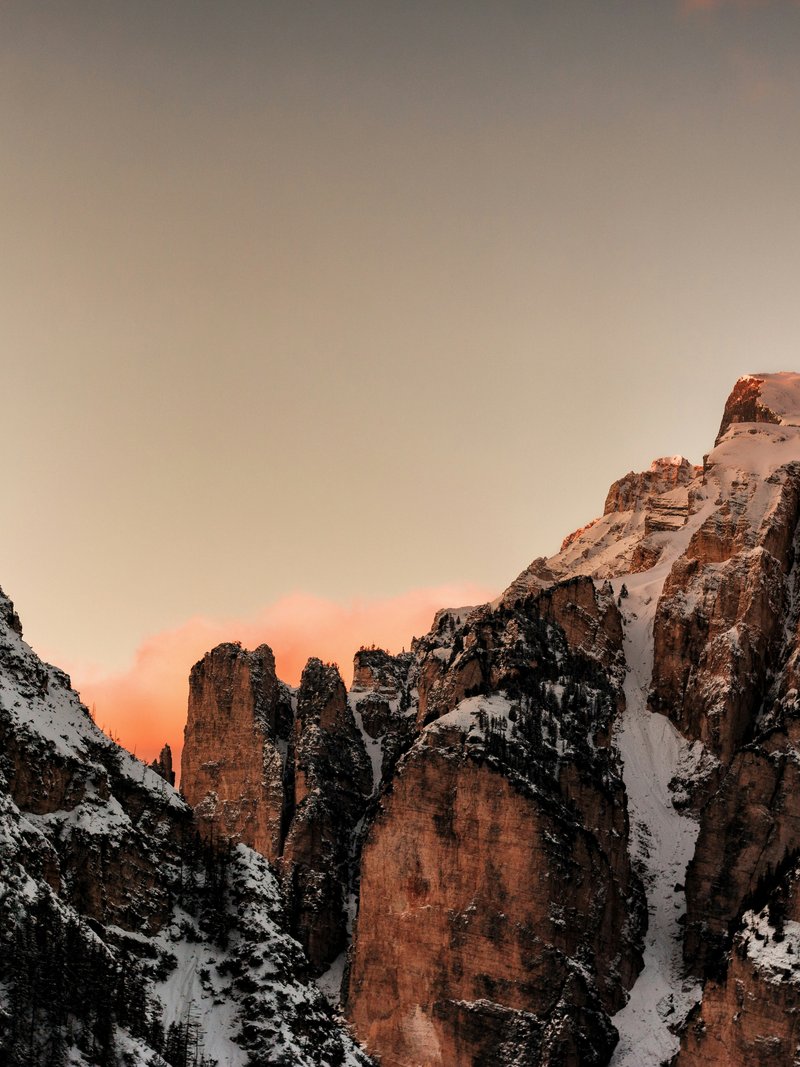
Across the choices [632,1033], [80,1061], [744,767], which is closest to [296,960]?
[80,1061]

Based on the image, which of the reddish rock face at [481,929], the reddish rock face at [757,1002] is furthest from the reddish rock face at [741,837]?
the reddish rock face at [757,1002]

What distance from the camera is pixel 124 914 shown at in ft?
388

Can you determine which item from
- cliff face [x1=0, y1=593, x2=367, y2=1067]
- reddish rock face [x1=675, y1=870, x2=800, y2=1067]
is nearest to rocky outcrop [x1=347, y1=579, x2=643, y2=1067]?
reddish rock face [x1=675, y1=870, x2=800, y2=1067]

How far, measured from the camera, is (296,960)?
123750mm

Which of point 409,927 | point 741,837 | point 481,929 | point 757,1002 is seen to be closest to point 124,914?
point 757,1002

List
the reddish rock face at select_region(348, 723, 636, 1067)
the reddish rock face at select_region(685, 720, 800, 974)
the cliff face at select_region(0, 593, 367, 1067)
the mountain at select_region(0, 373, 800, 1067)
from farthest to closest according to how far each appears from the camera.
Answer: the reddish rock face at select_region(685, 720, 800, 974) < the reddish rock face at select_region(348, 723, 636, 1067) < the mountain at select_region(0, 373, 800, 1067) < the cliff face at select_region(0, 593, 367, 1067)

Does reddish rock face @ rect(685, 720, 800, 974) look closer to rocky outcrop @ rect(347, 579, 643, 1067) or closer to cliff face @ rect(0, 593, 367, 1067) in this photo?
rocky outcrop @ rect(347, 579, 643, 1067)

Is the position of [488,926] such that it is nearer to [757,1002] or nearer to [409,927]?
[409,927]

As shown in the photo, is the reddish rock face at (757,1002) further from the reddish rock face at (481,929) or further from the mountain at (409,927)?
the reddish rock face at (481,929)

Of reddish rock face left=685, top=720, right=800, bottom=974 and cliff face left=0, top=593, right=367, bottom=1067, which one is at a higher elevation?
reddish rock face left=685, top=720, right=800, bottom=974

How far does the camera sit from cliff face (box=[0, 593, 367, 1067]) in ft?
332

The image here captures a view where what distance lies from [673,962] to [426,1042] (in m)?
27.2

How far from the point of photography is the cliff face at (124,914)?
332 ft

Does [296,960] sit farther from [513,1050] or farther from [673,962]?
[673,962]
